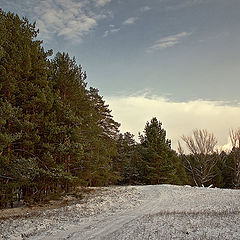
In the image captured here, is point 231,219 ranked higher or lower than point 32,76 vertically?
lower

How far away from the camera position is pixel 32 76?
47.1 ft

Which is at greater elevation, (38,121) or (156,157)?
(38,121)

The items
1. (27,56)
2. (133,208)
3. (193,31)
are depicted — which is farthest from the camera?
(193,31)

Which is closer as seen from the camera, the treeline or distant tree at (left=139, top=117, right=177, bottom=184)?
the treeline

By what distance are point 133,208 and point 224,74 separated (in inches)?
596

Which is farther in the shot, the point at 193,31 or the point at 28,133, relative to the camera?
the point at 193,31

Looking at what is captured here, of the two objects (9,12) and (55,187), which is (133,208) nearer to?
(55,187)

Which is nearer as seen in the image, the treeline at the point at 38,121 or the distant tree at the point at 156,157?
the treeline at the point at 38,121

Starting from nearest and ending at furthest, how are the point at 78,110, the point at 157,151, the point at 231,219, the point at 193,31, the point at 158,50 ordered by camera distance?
1. the point at 231,219
2. the point at 78,110
3. the point at 193,31
4. the point at 158,50
5. the point at 157,151

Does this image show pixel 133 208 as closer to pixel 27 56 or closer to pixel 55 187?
pixel 55 187

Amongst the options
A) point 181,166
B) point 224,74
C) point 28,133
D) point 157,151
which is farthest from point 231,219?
point 181,166

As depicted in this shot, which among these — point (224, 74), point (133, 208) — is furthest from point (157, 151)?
point (133, 208)

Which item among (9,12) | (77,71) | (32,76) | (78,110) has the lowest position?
(78,110)

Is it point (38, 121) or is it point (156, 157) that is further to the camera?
point (156, 157)
